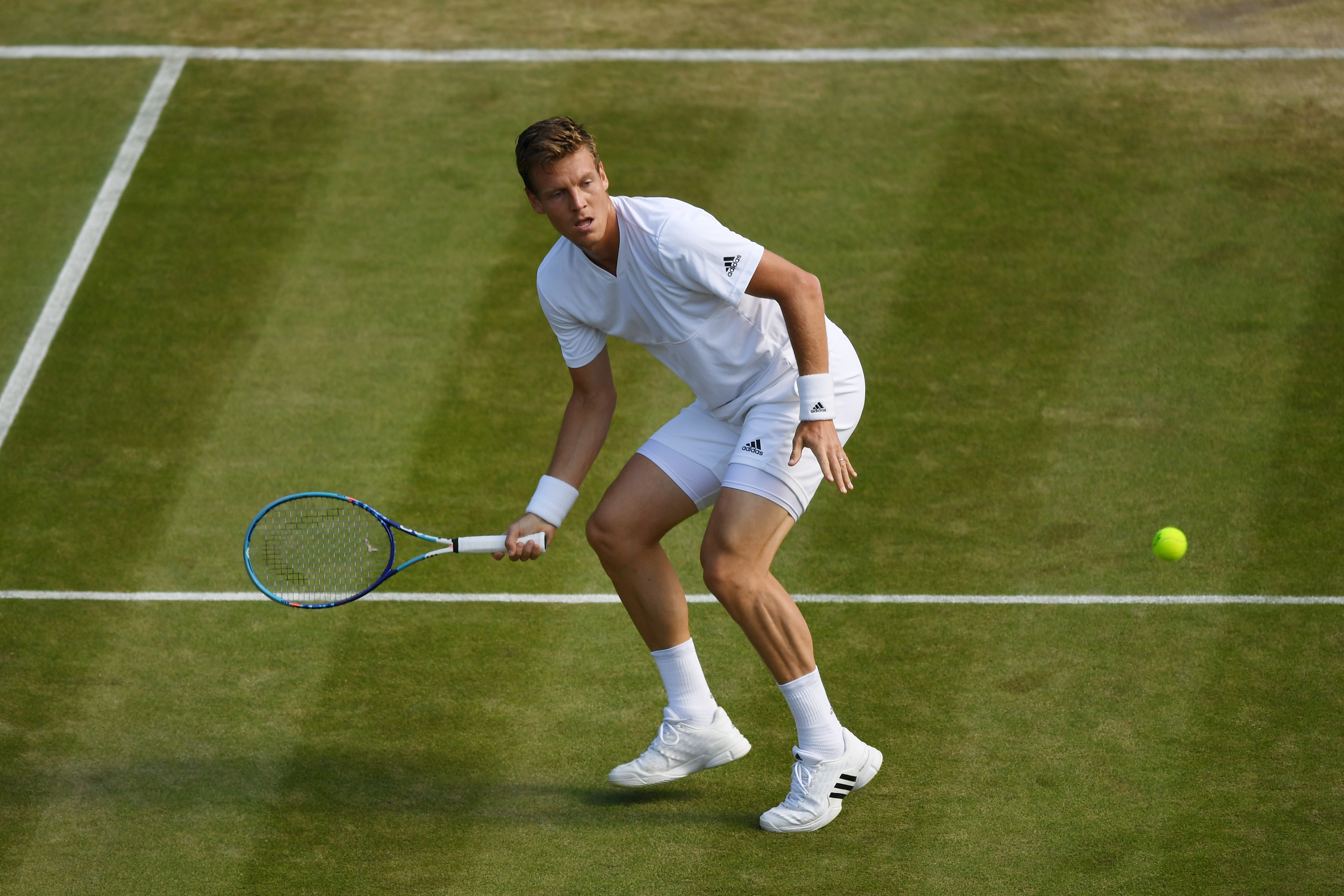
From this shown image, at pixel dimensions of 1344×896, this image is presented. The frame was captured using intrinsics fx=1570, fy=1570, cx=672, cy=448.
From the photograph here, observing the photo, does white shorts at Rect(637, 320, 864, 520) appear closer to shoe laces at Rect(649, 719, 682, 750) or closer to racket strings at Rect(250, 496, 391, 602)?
shoe laces at Rect(649, 719, 682, 750)

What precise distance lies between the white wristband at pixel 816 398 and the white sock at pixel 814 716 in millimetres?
835

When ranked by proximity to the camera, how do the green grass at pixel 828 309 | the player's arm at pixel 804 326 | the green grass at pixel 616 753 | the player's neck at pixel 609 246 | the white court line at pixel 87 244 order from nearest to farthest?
the player's arm at pixel 804 326 → the player's neck at pixel 609 246 → the green grass at pixel 616 753 → the green grass at pixel 828 309 → the white court line at pixel 87 244

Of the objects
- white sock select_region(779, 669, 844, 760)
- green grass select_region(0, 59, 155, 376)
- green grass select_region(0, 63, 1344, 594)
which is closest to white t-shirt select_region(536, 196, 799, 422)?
white sock select_region(779, 669, 844, 760)

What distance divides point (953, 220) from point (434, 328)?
300 centimetres

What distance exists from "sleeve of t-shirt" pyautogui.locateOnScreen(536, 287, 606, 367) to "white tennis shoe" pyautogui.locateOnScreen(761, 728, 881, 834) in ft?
4.75

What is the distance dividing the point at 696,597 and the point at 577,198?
2.35 m

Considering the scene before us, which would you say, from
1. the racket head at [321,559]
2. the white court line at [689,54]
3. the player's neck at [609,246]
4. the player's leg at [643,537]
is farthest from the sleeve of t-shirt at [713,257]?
the white court line at [689,54]

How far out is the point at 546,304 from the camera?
512cm

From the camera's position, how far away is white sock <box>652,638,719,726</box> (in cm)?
516

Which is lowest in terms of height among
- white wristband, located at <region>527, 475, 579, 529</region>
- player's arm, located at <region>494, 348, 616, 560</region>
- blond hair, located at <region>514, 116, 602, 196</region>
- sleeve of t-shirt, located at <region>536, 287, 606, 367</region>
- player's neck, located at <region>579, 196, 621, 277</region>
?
white wristband, located at <region>527, 475, 579, 529</region>

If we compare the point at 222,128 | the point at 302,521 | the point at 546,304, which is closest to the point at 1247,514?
the point at 546,304

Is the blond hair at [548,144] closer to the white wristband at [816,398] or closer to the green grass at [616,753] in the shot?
the white wristband at [816,398]

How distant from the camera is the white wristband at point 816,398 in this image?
185 inches

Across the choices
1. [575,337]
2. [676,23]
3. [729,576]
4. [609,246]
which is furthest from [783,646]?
[676,23]
